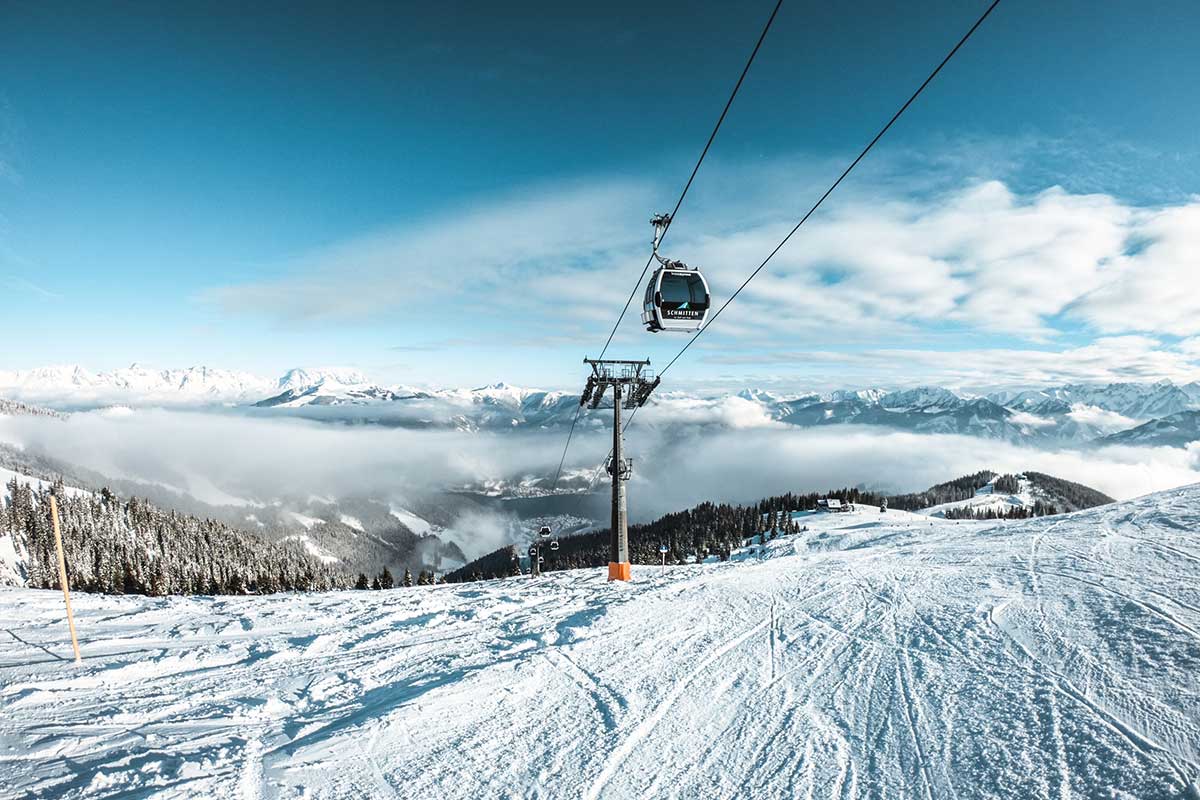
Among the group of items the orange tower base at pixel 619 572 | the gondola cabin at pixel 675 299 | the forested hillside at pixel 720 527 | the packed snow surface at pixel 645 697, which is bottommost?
the forested hillside at pixel 720 527

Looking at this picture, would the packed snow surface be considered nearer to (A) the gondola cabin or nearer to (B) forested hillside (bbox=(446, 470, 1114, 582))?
(A) the gondola cabin

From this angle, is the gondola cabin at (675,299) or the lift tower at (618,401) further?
the lift tower at (618,401)

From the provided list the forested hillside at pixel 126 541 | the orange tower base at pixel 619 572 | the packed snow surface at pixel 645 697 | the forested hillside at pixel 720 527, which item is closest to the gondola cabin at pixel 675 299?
the packed snow surface at pixel 645 697

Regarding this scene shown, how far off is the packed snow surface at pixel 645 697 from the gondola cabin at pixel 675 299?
742 centimetres

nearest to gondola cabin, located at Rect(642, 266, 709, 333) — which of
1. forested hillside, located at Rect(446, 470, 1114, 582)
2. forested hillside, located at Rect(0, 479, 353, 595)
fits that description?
forested hillside, located at Rect(446, 470, 1114, 582)

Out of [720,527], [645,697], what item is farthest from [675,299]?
[720,527]

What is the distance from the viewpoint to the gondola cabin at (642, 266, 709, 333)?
14.2m

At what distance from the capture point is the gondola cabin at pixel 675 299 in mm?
14227

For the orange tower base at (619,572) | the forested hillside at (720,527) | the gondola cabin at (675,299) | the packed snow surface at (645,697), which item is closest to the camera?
the packed snow surface at (645,697)

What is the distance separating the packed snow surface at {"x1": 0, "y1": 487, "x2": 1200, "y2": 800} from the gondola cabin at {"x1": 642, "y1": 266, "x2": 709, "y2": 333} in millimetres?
7417

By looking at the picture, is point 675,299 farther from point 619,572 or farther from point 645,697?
point 619,572

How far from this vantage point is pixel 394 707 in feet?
25.9

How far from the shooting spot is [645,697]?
8.21 metres

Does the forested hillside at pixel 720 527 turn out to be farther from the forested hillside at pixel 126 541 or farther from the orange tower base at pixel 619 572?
the orange tower base at pixel 619 572
